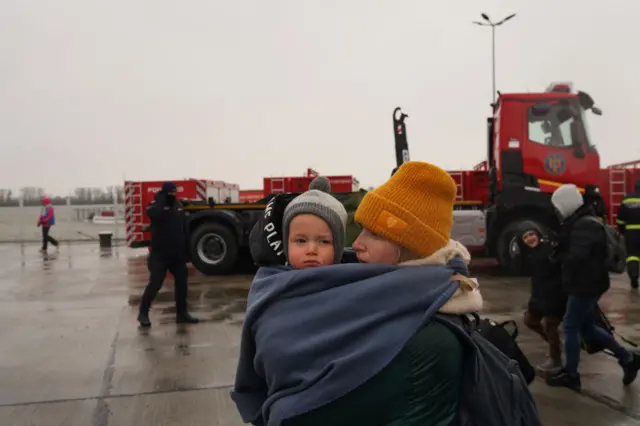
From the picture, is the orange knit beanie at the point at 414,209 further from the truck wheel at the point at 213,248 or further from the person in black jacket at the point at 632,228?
the truck wheel at the point at 213,248

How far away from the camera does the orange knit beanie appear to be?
1415mm

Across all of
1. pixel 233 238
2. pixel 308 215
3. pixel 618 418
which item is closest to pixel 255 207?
pixel 233 238

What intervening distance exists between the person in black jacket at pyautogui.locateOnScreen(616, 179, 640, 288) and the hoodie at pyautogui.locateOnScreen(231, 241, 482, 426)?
372 inches

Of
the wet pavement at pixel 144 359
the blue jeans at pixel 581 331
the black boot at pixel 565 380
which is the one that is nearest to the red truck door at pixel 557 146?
the wet pavement at pixel 144 359

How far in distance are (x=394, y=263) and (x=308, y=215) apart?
0.31 m

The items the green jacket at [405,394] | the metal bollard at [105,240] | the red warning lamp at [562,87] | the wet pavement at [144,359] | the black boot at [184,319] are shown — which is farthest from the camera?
the metal bollard at [105,240]

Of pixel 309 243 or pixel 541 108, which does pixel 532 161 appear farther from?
pixel 309 243

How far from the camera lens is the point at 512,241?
10719 mm

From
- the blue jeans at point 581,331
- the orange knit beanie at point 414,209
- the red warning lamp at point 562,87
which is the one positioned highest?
the red warning lamp at point 562,87

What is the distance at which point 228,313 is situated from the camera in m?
7.91

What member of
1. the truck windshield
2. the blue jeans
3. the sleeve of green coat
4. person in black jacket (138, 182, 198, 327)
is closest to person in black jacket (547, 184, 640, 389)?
the blue jeans

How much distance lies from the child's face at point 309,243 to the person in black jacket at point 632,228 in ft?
30.9

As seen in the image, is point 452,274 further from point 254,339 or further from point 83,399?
point 83,399

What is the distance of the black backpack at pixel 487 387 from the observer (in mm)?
1282
